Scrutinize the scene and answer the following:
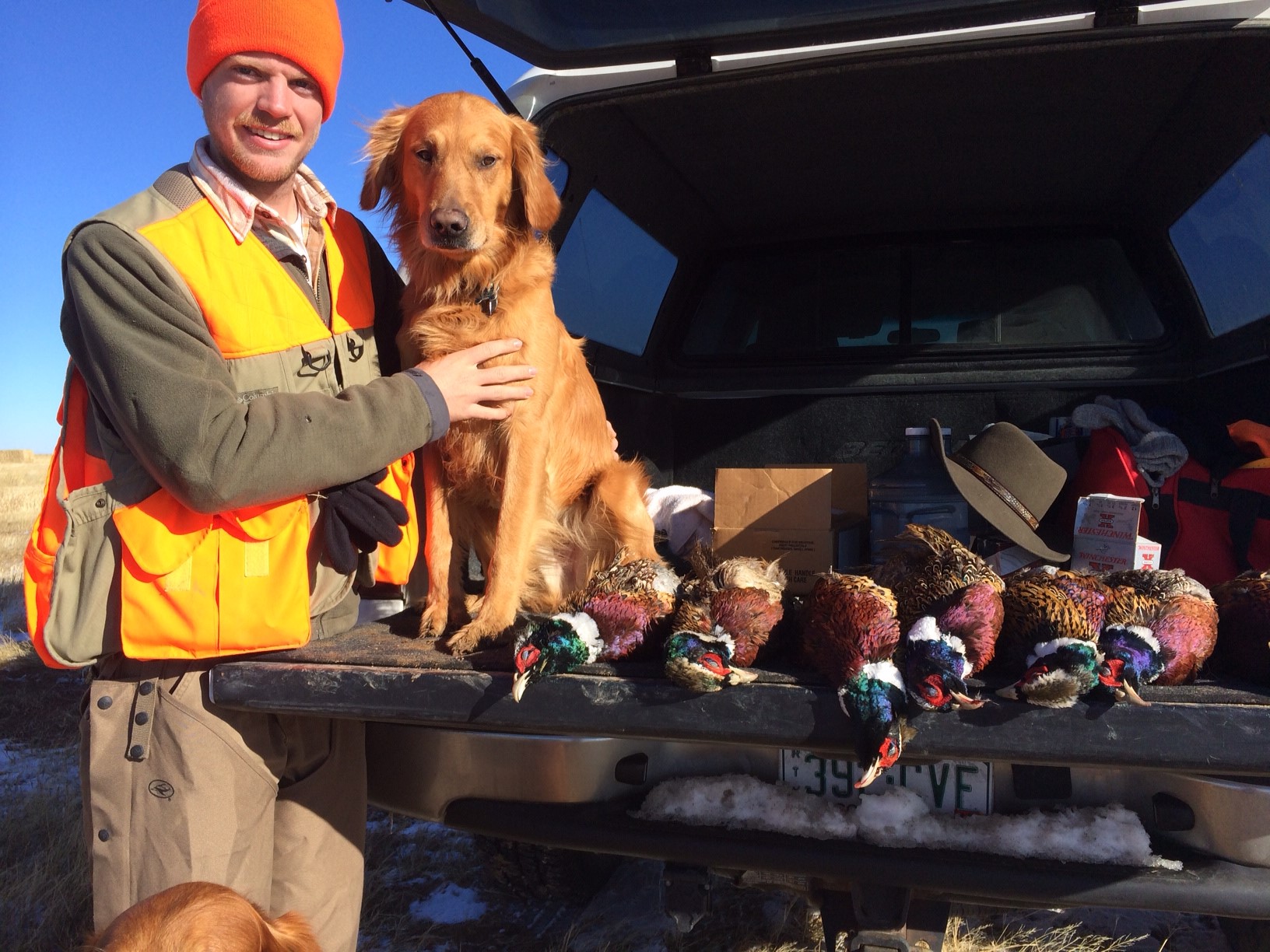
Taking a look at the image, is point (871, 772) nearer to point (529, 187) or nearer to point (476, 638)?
point (476, 638)

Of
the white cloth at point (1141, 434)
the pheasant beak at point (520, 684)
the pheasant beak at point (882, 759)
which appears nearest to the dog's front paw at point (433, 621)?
the pheasant beak at point (520, 684)

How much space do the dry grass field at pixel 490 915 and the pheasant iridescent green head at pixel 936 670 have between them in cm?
133

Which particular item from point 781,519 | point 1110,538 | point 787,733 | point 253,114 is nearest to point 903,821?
point 787,733

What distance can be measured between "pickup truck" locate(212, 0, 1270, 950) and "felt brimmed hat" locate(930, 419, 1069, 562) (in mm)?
453

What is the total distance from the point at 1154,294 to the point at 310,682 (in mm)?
3524

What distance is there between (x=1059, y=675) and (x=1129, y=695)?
A: 109 mm

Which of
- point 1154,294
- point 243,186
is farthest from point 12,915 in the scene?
point 1154,294

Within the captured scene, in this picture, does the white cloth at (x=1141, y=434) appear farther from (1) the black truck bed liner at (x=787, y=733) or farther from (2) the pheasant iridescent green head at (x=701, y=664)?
(2) the pheasant iridescent green head at (x=701, y=664)

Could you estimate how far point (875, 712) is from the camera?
55.0 inches

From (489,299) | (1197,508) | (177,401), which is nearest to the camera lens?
(177,401)

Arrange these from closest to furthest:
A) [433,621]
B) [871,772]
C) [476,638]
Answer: [871,772] → [476,638] → [433,621]

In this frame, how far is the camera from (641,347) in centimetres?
392

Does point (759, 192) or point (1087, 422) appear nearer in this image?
point (1087, 422)

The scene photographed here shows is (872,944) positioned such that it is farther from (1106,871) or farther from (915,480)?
(915,480)
